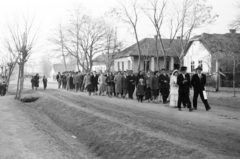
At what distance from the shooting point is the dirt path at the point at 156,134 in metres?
7.33

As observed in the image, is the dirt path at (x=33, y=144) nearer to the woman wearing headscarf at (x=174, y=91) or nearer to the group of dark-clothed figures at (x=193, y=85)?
the group of dark-clothed figures at (x=193, y=85)

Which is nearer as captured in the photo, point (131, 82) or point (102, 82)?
point (131, 82)

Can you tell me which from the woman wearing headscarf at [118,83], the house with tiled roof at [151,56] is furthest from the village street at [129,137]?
the house with tiled roof at [151,56]

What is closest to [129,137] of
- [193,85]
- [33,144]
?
[33,144]

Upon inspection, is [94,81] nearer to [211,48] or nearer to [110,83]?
[110,83]

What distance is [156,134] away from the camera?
885 cm

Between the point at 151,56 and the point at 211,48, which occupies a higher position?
the point at 151,56

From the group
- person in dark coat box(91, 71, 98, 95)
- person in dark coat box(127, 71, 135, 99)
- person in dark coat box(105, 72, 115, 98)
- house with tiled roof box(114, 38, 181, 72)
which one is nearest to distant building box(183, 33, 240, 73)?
house with tiled roof box(114, 38, 181, 72)

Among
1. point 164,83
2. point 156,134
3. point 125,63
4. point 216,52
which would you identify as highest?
point 216,52

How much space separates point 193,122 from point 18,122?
7538 millimetres

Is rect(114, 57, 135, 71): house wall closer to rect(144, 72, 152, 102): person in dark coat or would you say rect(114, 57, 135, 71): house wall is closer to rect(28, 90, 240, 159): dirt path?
rect(144, 72, 152, 102): person in dark coat

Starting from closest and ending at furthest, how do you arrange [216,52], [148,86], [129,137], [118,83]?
[129,137]
[148,86]
[118,83]
[216,52]

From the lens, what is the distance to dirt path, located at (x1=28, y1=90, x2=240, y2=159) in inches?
289

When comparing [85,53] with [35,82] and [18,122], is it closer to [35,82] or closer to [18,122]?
[35,82]
